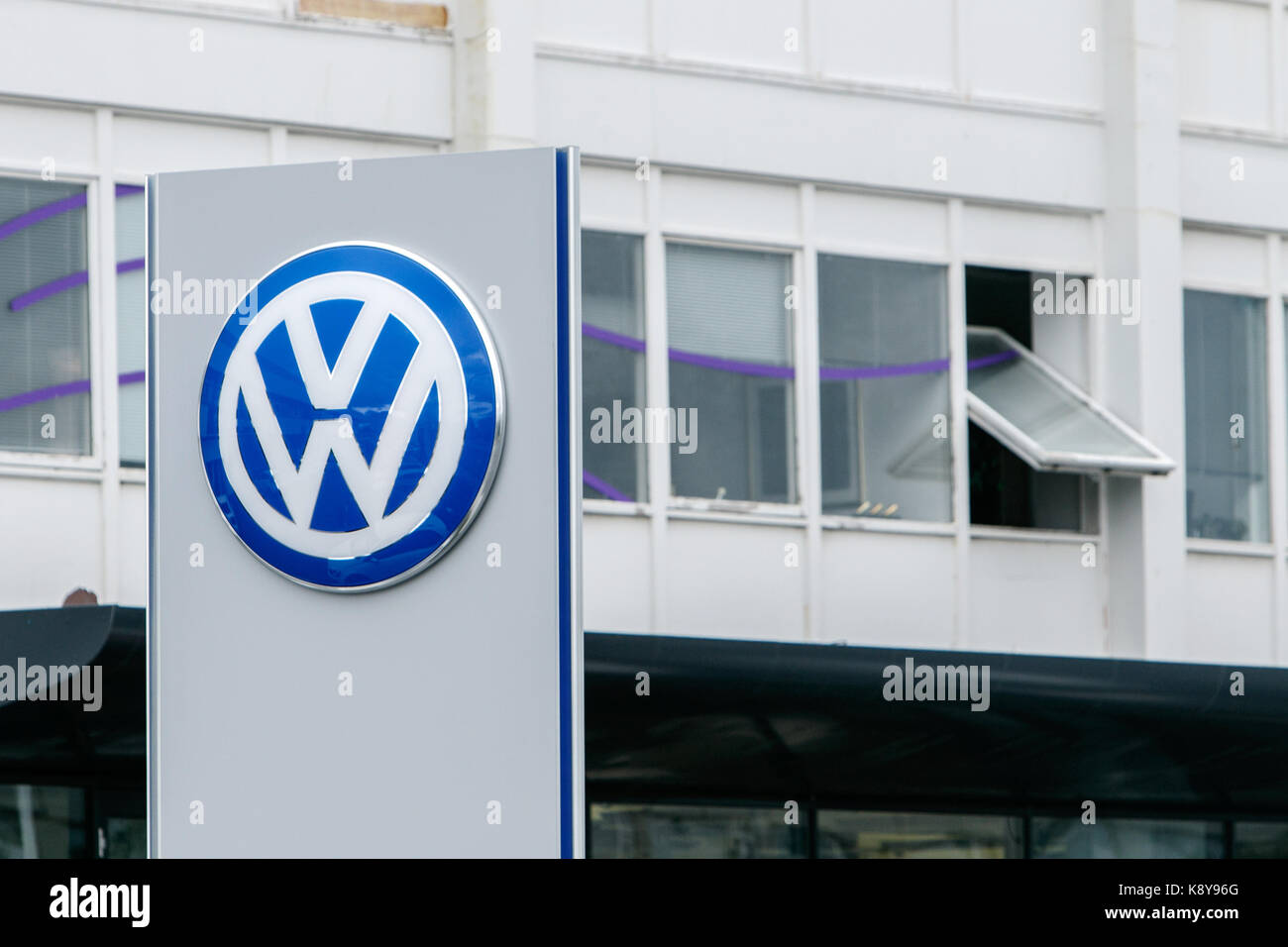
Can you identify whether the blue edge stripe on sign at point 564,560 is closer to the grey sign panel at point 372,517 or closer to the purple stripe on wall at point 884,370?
the grey sign panel at point 372,517

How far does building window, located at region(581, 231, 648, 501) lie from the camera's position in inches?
539

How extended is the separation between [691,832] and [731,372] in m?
→ 3.27

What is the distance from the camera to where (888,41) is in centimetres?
1485

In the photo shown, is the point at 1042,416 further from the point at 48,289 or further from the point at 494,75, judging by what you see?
the point at 48,289

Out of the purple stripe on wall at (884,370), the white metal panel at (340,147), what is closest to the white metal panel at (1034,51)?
the purple stripe on wall at (884,370)

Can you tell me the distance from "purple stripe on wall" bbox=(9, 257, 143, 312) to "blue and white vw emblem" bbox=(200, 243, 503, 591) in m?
7.87

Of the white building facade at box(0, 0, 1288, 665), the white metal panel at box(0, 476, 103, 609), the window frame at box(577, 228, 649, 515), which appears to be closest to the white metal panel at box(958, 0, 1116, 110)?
the white building facade at box(0, 0, 1288, 665)

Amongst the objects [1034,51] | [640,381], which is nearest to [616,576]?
[640,381]

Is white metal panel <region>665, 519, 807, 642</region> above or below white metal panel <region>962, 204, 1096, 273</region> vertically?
below

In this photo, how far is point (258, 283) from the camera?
495 cm

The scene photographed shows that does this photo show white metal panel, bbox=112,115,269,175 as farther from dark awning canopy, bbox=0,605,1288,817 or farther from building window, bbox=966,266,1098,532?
building window, bbox=966,266,1098,532

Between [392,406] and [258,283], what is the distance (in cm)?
49
